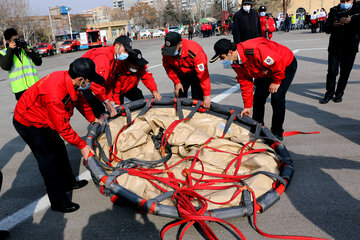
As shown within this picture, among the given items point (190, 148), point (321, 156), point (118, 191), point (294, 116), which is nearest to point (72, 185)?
point (118, 191)

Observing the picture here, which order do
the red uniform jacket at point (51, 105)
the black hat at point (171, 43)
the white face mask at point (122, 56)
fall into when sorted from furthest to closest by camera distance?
1. the black hat at point (171, 43)
2. the white face mask at point (122, 56)
3. the red uniform jacket at point (51, 105)

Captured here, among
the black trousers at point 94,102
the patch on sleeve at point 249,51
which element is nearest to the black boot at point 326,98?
the patch on sleeve at point 249,51

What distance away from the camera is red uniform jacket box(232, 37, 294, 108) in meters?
3.39

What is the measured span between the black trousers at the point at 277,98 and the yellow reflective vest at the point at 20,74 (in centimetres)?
360

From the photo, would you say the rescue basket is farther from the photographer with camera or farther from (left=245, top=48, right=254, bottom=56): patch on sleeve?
the photographer with camera

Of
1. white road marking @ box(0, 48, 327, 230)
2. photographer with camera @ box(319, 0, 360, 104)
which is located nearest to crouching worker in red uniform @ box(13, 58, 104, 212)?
white road marking @ box(0, 48, 327, 230)

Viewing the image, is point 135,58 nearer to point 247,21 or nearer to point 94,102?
point 94,102

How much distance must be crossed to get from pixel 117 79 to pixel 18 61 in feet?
5.38

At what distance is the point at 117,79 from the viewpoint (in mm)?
4191

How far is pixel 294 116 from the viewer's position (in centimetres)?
507

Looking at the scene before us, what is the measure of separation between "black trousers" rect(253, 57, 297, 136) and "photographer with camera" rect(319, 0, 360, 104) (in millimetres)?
1973

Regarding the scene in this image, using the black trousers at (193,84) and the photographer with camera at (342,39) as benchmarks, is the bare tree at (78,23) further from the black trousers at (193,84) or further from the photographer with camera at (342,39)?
the photographer with camera at (342,39)

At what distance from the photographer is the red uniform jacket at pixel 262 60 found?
3395 mm

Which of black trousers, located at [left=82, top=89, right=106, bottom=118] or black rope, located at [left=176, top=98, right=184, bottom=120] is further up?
black trousers, located at [left=82, top=89, right=106, bottom=118]
